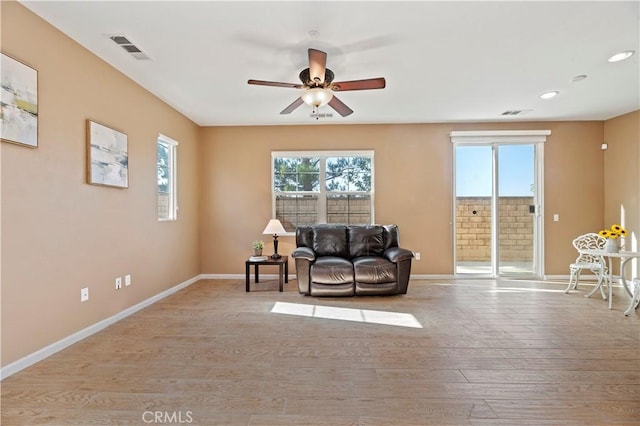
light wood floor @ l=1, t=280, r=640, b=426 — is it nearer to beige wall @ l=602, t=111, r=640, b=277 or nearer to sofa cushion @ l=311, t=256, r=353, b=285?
sofa cushion @ l=311, t=256, r=353, b=285

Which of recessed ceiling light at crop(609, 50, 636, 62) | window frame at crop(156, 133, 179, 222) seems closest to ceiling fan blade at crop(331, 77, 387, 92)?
recessed ceiling light at crop(609, 50, 636, 62)

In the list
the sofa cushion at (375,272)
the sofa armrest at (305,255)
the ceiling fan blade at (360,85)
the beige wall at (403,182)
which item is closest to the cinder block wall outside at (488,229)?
the beige wall at (403,182)

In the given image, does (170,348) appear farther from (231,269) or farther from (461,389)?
(231,269)

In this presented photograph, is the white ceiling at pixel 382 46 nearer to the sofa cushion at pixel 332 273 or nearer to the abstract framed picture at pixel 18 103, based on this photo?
the abstract framed picture at pixel 18 103

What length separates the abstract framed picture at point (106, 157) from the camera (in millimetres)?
2982

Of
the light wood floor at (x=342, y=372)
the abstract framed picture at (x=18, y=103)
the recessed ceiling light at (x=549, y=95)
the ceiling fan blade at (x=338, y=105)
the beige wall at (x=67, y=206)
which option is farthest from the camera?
the recessed ceiling light at (x=549, y=95)

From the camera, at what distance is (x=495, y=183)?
214 inches

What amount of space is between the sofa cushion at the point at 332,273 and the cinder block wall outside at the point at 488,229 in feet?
7.84

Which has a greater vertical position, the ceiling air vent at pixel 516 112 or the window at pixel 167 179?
the ceiling air vent at pixel 516 112

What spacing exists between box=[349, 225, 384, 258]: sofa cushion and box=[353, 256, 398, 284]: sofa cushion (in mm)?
526

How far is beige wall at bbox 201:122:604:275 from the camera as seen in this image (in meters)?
5.38

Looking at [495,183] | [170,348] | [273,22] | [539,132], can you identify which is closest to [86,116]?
[273,22]

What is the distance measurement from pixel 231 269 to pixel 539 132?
19.3ft

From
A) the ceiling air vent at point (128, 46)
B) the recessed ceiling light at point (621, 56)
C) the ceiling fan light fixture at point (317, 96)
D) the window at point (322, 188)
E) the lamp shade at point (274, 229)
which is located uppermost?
the ceiling air vent at point (128, 46)
